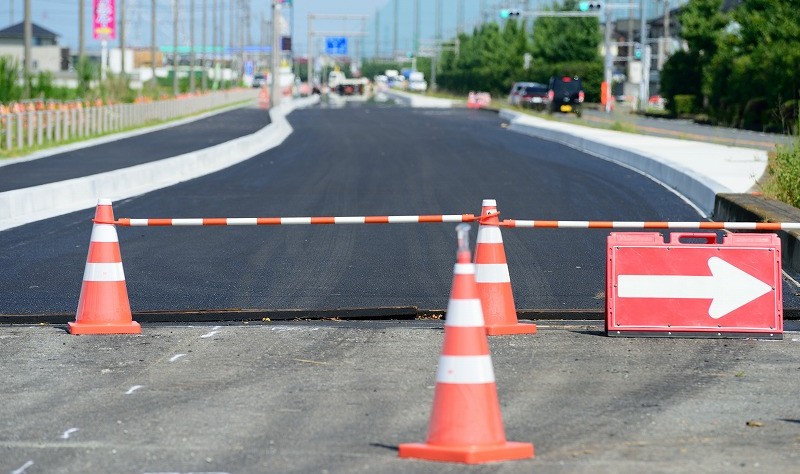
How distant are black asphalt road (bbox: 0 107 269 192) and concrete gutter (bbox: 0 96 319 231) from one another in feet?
3.93

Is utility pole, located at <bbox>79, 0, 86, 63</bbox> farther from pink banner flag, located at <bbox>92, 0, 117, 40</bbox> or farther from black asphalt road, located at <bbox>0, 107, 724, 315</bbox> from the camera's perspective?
black asphalt road, located at <bbox>0, 107, 724, 315</bbox>

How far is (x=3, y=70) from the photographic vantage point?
1759 inches

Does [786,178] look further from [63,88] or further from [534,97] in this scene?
[534,97]

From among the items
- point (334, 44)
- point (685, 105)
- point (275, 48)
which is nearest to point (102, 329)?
point (275, 48)

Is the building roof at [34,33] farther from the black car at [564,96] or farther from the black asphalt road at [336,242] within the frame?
the black asphalt road at [336,242]

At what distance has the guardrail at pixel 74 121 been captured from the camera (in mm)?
35344

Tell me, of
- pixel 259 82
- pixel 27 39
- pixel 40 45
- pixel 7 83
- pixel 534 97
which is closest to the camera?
pixel 7 83

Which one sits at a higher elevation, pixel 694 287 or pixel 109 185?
pixel 694 287

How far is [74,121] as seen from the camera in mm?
42938

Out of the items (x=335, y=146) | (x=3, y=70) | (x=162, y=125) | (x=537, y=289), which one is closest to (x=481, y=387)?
(x=537, y=289)

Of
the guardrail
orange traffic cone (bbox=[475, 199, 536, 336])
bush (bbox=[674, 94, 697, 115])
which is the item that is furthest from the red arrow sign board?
bush (bbox=[674, 94, 697, 115])

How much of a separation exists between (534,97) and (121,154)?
51.4 metres

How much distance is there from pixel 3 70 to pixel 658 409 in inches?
1563

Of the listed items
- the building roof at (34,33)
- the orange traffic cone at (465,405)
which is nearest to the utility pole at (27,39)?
the orange traffic cone at (465,405)
